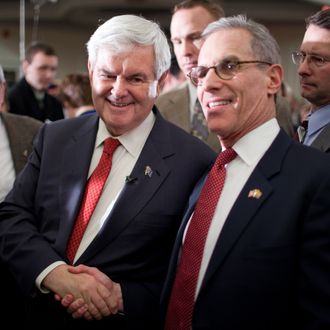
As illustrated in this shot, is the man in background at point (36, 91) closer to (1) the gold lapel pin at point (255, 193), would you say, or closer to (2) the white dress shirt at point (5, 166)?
(2) the white dress shirt at point (5, 166)

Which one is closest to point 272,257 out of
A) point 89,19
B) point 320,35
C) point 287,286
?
point 287,286

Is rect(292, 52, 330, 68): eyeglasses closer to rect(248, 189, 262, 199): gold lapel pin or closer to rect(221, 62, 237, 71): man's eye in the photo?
rect(221, 62, 237, 71): man's eye

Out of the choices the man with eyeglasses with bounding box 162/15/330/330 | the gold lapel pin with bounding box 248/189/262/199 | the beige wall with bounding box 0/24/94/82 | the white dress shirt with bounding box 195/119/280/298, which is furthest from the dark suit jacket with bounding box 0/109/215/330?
the beige wall with bounding box 0/24/94/82

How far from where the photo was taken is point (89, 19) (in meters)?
11.6

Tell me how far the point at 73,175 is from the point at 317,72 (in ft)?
3.29

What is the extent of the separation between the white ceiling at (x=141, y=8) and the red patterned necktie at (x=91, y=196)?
8.66 metres

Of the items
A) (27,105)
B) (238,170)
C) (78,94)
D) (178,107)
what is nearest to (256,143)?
(238,170)

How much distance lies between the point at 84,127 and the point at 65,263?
490 mm

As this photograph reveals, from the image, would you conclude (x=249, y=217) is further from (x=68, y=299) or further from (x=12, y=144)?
(x=12, y=144)

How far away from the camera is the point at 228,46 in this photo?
58.1 inches

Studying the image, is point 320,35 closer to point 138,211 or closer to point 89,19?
point 138,211

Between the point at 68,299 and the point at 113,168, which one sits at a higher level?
the point at 113,168

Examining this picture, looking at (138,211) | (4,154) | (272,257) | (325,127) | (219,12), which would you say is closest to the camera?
(272,257)

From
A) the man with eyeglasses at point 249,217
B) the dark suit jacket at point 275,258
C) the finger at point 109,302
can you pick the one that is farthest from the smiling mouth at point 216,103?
the finger at point 109,302
